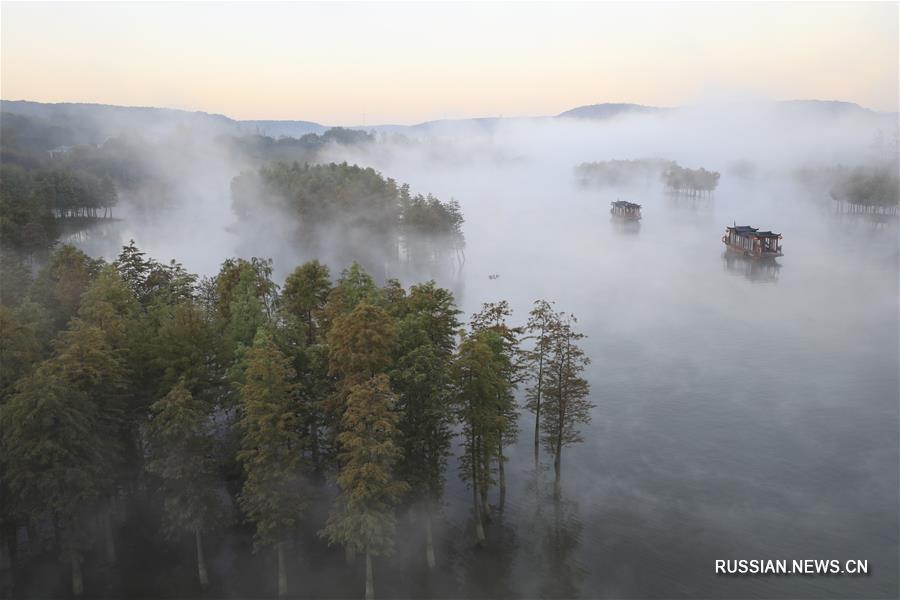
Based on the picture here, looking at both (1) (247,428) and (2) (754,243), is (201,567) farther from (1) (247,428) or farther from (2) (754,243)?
(2) (754,243)

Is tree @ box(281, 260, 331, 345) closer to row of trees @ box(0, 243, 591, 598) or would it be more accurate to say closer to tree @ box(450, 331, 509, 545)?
row of trees @ box(0, 243, 591, 598)

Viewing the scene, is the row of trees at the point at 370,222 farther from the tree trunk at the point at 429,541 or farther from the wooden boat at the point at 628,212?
the tree trunk at the point at 429,541

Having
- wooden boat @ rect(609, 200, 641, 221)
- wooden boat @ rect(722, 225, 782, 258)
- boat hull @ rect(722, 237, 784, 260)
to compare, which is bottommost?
boat hull @ rect(722, 237, 784, 260)

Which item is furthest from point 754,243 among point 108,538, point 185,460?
point 108,538

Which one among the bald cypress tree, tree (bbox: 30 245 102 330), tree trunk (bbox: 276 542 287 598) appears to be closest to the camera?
the bald cypress tree

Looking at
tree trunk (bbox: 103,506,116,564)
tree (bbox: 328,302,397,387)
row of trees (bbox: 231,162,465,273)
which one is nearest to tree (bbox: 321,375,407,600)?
tree (bbox: 328,302,397,387)

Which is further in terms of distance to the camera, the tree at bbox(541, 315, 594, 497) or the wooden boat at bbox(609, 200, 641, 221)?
the wooden boat at bbox(609, 200, 641, 221)

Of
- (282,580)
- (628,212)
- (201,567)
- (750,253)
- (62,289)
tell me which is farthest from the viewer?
(628,212)
